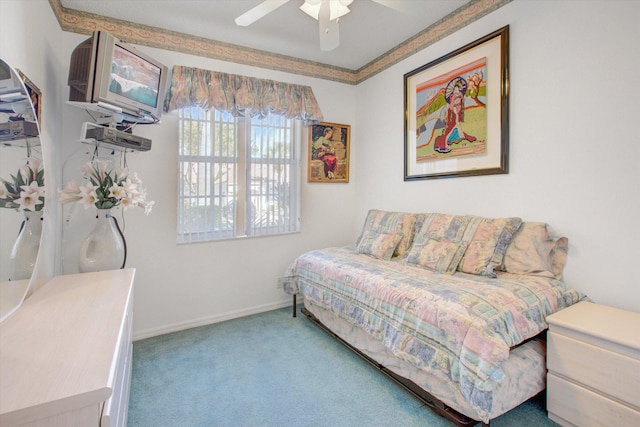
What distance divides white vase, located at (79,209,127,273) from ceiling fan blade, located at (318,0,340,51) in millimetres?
1859

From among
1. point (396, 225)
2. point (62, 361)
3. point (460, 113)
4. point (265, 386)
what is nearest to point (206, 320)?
point (265, 386)

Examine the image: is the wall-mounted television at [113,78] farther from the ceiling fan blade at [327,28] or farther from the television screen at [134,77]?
the ceiling fan blade at [327,28]

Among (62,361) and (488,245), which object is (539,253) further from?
(62,361)

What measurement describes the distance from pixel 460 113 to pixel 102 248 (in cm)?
285

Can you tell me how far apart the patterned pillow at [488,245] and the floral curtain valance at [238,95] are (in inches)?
80.1

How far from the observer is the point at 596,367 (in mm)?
1470

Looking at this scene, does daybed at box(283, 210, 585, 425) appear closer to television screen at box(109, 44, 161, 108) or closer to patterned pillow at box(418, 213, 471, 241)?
patterned pillow at box(418, 213, 471, 241)

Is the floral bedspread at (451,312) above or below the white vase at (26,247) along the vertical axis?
below

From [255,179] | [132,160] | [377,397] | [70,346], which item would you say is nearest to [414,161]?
[255,179]

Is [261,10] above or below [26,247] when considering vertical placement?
above

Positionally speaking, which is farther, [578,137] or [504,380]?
[578,137]

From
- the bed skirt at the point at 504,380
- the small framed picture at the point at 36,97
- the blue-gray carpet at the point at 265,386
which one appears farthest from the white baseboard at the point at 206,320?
the small framed picture at the point at 36,97

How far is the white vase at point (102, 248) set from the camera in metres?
1.89

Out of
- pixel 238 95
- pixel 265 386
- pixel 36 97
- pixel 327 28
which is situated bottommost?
pixel 265 386
